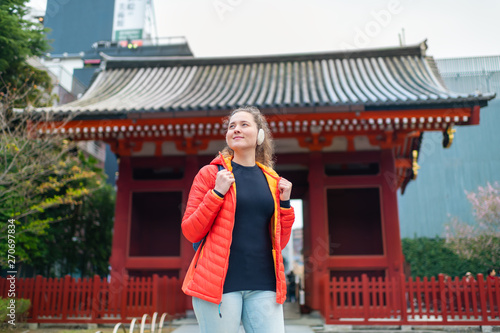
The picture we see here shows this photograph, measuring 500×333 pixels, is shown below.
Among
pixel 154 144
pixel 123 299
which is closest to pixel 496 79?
pixel 154 144

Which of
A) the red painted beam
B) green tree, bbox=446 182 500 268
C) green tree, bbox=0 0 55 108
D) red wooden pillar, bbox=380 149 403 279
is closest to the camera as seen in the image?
red wooden pillar, bbox=380 149 403 279

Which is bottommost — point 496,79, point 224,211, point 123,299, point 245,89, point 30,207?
point 123,299

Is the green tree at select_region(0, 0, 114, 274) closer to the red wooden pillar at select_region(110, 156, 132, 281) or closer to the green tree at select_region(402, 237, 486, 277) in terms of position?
the red wooden pillar at select_region(110, 156, 132, 281)

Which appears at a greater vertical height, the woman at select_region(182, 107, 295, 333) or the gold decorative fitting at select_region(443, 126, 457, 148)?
the gold decorative fitting at select_region(443, 126, 457, 148)

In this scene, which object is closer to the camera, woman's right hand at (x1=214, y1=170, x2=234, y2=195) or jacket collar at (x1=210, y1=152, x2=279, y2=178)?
woman's right hand at (x1=214, y1=170, x2=234, y2=195)

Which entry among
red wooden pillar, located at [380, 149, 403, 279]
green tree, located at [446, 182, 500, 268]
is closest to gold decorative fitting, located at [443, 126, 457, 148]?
red wooden pillar, located at [380, 149, 403, 279]

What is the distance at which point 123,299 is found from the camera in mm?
8195

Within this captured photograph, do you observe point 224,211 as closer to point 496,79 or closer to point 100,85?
point 100,85

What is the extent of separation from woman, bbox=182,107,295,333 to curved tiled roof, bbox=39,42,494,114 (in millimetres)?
6357

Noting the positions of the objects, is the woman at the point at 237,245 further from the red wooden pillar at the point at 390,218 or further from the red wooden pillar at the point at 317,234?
the red wooden pillar at the point at 390,218

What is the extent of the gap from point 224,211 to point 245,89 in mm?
8979

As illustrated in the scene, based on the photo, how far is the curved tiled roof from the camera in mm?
8922

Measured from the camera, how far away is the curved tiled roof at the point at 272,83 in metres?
8.92

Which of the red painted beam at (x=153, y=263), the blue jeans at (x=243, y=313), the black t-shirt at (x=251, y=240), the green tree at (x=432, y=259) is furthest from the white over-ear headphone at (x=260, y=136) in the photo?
the green tree at (x=432, y=259)
